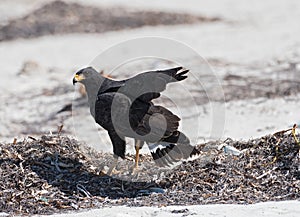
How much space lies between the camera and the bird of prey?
7.04 m

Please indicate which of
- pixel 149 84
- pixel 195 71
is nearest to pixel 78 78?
pixel 149 84

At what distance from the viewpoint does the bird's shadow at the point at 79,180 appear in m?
7.02

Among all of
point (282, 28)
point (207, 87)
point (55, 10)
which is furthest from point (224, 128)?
point (55, 10)

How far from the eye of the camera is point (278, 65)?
606 inches

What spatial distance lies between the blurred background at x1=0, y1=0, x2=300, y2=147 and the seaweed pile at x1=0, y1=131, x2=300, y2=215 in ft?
7.39

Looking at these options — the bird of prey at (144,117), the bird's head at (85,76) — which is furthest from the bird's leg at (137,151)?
the bird's head at (85,76)

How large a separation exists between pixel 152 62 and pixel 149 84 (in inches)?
325

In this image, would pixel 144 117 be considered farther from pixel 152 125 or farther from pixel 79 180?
pixel 79 180

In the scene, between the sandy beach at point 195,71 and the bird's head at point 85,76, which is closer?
the bird's head at point 85,76

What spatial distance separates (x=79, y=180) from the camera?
724 centimetres

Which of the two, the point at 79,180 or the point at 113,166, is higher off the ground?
the point at 113,166

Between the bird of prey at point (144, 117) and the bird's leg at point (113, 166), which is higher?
the bird of prey at point (144, 117)

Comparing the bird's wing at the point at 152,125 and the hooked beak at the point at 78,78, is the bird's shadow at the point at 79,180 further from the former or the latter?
the hooked beak at the point at 78,78

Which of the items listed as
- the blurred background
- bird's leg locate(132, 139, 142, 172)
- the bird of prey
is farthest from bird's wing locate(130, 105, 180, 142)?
the blurred background
